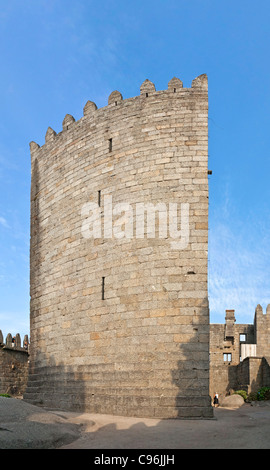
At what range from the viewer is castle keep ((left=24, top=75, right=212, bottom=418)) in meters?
9.98

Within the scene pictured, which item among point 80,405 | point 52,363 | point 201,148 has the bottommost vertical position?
point 80,405

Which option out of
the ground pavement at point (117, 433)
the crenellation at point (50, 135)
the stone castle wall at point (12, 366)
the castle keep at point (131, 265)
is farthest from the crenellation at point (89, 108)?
the stone castle wall at point (12, 366)

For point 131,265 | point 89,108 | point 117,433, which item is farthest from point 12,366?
point 117,433

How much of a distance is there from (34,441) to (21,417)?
133 centimetres

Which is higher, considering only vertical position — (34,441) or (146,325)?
(146,325)

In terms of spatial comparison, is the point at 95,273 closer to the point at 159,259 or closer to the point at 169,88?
the point at 159,259

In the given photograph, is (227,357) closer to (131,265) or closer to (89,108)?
(131,265)

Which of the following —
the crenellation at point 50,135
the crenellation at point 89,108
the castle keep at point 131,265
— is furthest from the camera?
the crenellation at point 50,135

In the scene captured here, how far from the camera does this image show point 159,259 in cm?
1058

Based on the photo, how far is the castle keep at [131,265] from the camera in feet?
32.8

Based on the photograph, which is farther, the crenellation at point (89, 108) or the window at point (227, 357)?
the window at point (227, 357)

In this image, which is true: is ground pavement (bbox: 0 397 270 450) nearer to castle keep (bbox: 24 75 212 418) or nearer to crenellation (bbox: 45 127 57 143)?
castle keep (bbox: 24 75 212 418)

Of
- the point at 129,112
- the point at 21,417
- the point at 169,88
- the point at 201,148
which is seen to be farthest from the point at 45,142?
the point at 21,417

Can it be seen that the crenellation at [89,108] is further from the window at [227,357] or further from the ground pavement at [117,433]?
the window at [227,357]
